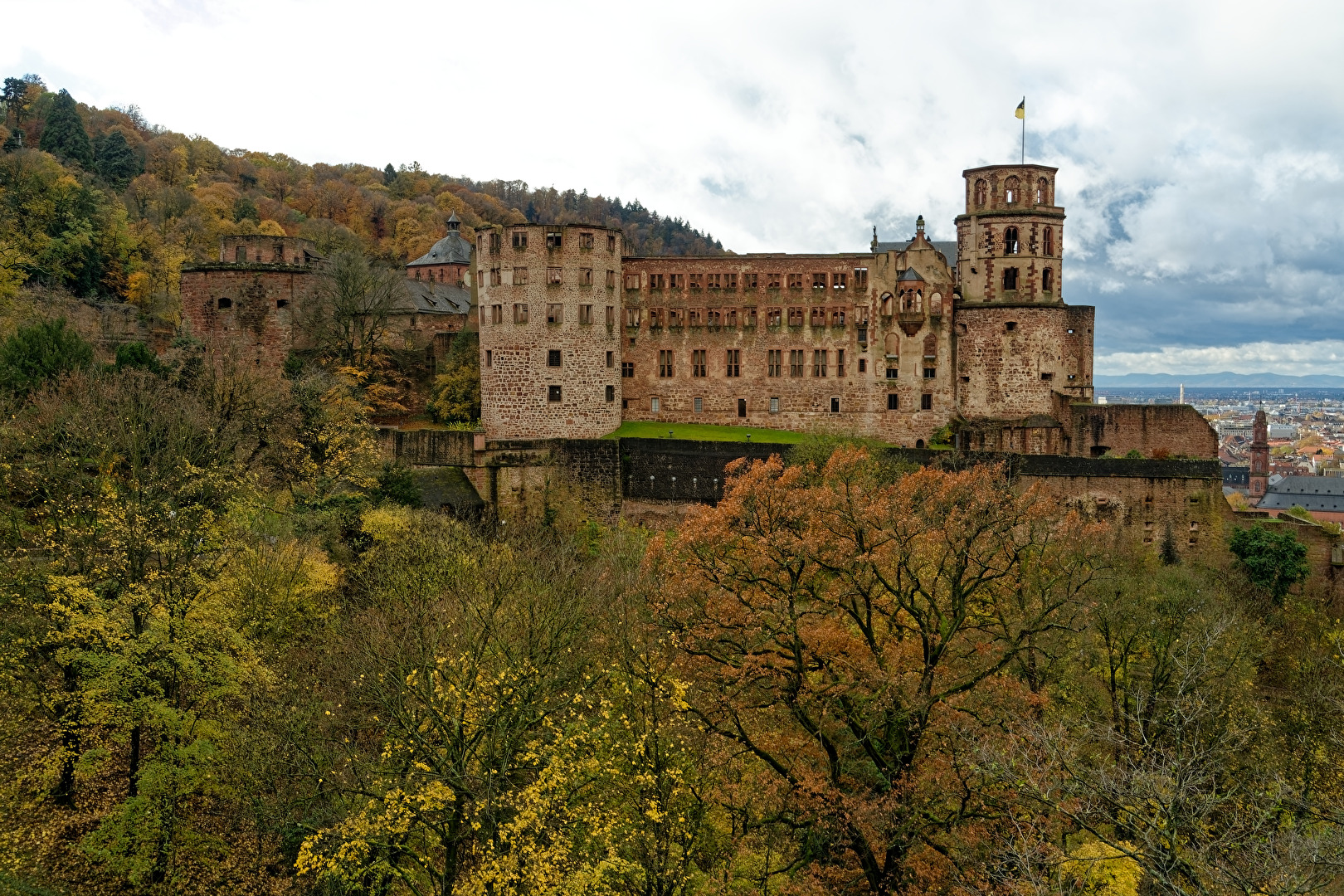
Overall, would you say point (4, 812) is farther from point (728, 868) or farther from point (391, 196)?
point (391, 196)

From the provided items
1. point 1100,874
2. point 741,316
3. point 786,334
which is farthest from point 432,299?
point 1100,874

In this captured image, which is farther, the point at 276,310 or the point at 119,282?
the point at 119,282

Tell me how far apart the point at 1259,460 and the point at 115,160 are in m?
120

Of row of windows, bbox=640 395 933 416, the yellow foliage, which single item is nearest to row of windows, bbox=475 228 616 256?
row of windows, bbox=640 395 933 416

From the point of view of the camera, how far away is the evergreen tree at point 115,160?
88.9 m

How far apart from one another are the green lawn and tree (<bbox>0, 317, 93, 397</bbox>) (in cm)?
2130

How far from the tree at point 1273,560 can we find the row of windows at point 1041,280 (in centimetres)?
1419

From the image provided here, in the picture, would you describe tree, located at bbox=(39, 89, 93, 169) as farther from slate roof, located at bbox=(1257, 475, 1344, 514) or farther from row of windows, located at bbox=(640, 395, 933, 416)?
slate roof, located at bbox=(1257, 475, 1344, 514)

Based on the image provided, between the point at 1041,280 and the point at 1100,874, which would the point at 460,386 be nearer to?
the point at 1041,280

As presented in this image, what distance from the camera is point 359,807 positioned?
71.5ft

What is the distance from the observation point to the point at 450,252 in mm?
83688

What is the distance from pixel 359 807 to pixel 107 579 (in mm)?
8722

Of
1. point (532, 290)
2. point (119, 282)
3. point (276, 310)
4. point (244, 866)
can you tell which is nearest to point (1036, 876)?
point (244, 866)

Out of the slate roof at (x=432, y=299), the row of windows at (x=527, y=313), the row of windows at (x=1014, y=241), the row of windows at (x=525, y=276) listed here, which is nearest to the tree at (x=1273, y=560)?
the row of windows at (x=1014, y=241)
